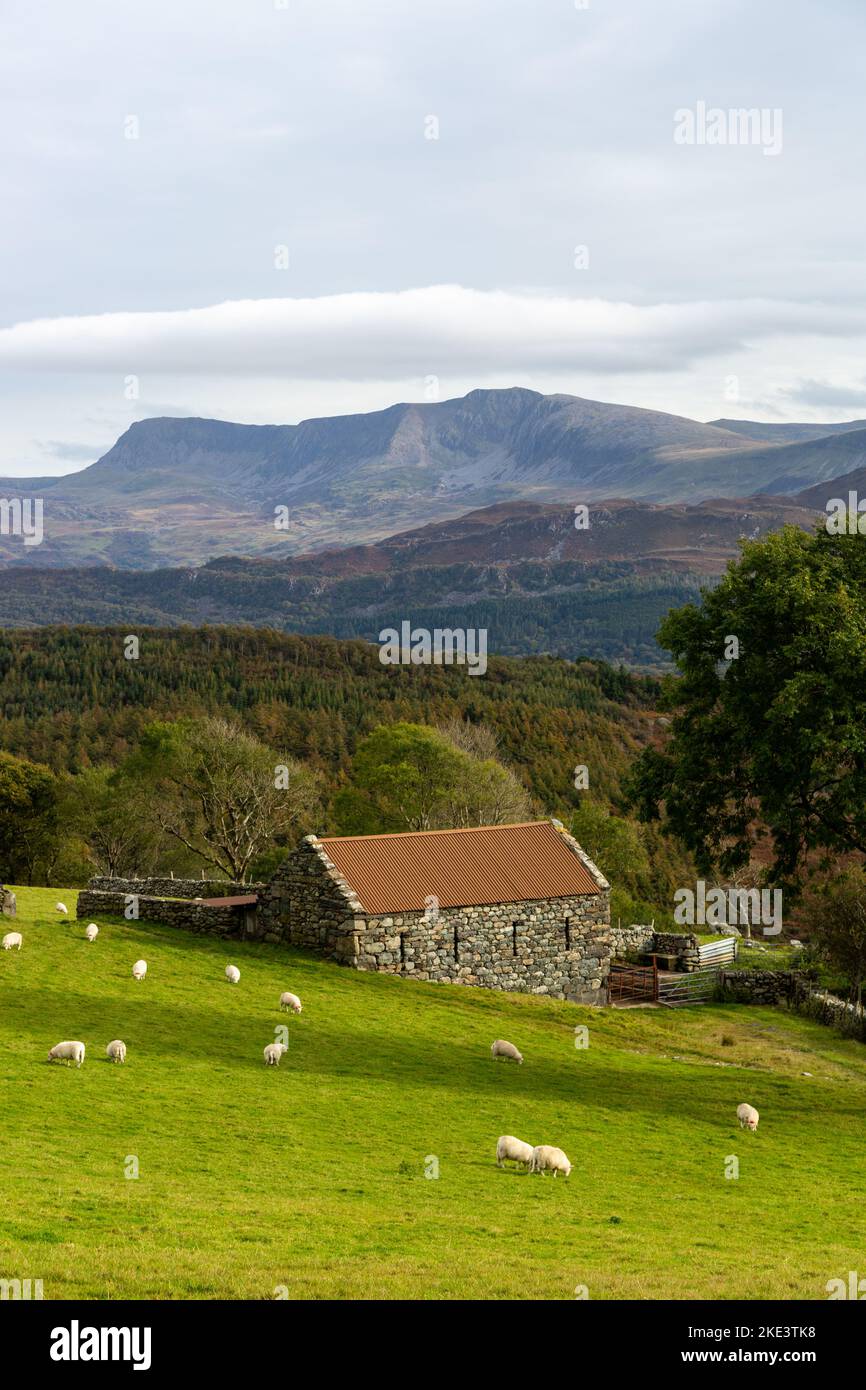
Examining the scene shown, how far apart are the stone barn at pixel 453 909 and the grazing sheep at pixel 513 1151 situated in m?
16.6

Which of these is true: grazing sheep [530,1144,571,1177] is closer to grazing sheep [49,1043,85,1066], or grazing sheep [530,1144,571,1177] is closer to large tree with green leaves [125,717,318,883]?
grazing sheep [49,1043,85,1066]

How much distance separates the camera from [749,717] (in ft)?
107

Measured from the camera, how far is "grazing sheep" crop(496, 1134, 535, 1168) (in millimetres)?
22562

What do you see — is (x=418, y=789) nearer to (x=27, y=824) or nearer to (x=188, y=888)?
(x=188, y=888)

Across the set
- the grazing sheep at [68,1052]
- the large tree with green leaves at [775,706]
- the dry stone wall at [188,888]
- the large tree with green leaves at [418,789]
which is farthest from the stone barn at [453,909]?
the large tree with green leaves at [418,789]

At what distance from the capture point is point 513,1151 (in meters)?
22.6

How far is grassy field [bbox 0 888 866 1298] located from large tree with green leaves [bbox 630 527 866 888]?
673 cm

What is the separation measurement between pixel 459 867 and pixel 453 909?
7.21ft

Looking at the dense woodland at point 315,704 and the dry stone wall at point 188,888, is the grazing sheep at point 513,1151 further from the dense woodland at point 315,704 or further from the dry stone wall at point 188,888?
the dense woodland at point 315,704

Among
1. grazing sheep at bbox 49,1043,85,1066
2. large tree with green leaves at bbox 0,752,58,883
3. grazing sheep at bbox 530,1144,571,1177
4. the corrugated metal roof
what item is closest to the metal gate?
the corrugated metal roof

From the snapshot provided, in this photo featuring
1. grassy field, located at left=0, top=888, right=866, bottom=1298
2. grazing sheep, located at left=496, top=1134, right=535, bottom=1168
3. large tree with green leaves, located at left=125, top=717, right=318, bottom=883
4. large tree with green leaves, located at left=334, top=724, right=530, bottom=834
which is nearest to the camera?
grassy field, located at left=0, top=888, right=866, bottom=1298
